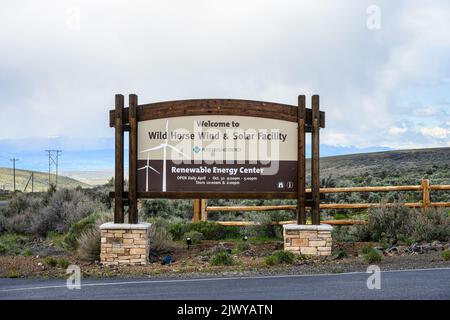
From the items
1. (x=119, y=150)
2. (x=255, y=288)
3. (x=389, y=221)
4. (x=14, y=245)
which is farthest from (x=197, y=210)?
(x=255, y=288)

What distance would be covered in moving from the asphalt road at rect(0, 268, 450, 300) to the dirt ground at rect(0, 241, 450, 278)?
3.14ft

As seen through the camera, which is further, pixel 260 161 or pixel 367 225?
pixel 367 225

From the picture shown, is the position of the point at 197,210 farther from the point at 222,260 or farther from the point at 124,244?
the point at 222,260

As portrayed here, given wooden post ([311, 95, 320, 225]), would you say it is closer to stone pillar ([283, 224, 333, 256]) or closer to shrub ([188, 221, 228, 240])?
stone pillar ([283, 224, 333, 256])

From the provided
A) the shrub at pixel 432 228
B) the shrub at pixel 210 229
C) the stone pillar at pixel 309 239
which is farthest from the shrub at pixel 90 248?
the shrub at pixel 432 228

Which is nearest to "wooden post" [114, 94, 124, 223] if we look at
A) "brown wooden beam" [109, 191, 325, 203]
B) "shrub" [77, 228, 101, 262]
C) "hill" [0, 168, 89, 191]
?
"brown wooden beam" [109, 191, 325, 203]

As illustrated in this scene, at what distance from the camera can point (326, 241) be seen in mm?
14805

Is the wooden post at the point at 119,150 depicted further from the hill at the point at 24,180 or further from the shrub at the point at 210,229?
the hill at the point at 24,180
